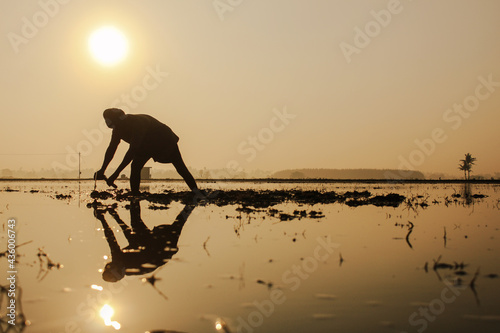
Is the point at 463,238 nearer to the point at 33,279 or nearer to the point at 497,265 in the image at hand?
the point at 497,265

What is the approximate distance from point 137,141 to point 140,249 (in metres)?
14.9

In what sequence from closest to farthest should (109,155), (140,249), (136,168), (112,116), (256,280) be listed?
(256,280) < (140,249) < (109,155) < (112,116) < (136,168)

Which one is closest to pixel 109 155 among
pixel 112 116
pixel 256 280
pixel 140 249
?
pixel 112 116

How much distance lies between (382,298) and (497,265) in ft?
10.4

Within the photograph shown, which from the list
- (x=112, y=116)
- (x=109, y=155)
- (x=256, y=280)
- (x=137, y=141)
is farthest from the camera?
(x=137, y=141)

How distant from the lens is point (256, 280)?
6.37 meters

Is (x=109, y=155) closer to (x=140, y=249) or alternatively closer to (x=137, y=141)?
(x=137, y=141)

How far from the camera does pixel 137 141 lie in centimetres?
2325

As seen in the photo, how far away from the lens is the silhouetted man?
22734 millimetres

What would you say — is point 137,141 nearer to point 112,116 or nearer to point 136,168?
point 136,168

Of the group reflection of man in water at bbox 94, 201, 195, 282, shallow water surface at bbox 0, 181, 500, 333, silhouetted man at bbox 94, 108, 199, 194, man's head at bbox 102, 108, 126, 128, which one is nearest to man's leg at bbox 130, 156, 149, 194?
silhouetted man at bbox 94, 108, 199, 194

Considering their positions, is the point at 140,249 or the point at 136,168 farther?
the point at 136,168

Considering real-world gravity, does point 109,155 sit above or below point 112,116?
below

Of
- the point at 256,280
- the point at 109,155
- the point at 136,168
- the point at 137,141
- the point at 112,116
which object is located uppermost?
the point at 112,116
